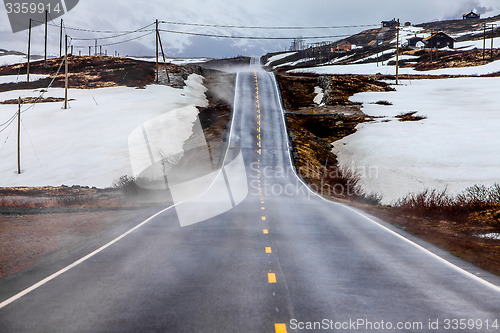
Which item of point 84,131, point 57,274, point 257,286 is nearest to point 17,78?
point 84,131

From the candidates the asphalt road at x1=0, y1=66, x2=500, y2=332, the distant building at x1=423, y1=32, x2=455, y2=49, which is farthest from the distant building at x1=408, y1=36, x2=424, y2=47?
the asphalt road at x1=0, y1=66, x2=500, y2=332

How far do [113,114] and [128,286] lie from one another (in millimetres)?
46148

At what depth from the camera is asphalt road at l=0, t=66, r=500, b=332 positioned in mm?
5895

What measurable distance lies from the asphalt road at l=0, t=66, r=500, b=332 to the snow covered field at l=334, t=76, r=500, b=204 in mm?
18590

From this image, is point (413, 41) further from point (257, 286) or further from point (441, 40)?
point (257, 286)

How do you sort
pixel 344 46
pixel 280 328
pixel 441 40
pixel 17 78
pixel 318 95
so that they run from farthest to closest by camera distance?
pixel 344 46 < pixel 441 40 < pixel 17 78 < pixel 318 95 < pixel 280 328

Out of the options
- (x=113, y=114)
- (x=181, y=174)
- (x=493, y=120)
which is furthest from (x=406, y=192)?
(x=113, y=114)

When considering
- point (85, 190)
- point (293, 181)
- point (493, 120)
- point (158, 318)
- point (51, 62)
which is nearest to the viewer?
point (158, 318)

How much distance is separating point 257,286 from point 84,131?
4182 centimetres

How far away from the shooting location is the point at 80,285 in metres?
Result: 7.53

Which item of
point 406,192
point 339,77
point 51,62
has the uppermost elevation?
point 51,62

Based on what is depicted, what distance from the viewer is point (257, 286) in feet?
24.7

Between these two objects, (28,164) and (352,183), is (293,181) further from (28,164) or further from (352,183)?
(28,164)

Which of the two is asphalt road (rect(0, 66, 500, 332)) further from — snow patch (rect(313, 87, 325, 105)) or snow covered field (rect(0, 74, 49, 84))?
snow covered field (rect(0, 74, 49, 84))
